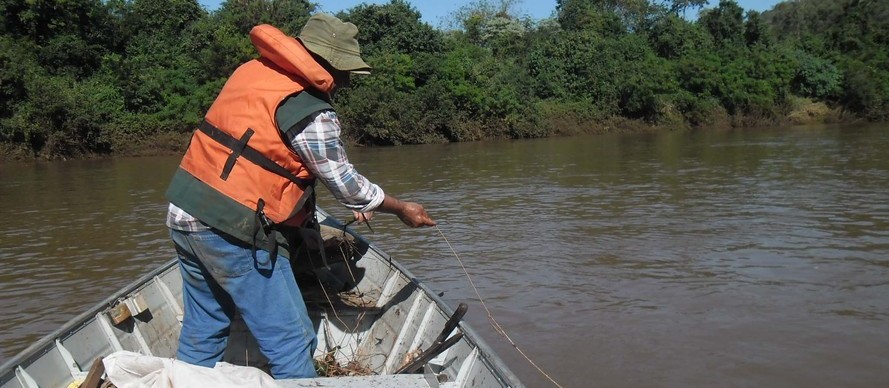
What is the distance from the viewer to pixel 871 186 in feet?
40.9

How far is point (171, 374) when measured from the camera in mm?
2482

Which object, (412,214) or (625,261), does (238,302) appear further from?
(625,261)

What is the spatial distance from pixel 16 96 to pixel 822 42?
39483 mm

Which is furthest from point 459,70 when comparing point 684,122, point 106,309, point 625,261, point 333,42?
point 333,42

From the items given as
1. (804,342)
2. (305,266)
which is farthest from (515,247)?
(305,266)

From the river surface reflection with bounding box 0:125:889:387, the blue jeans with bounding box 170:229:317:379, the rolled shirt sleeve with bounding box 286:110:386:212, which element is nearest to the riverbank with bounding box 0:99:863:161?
the river surface reflection with bounding box 0:125:889:387

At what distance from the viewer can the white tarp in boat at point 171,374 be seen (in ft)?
8.05

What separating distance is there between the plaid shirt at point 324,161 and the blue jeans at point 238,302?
0.23 ft

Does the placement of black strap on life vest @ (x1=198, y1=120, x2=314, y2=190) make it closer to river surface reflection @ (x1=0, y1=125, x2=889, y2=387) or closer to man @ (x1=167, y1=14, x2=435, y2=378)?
man @ (x1=167, y1=14, x2=435, y2=378)

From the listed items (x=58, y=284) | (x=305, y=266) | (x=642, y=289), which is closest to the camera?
(x=305, y=266)

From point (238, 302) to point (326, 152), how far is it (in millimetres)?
680

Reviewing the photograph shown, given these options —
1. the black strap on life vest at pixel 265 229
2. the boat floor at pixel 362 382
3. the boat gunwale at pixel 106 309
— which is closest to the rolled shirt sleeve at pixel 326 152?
the black strap on life vest at pixel 265 229

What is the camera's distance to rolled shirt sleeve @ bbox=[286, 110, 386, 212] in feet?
8.86

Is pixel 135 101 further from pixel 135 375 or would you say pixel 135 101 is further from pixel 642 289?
pixel 135 375
